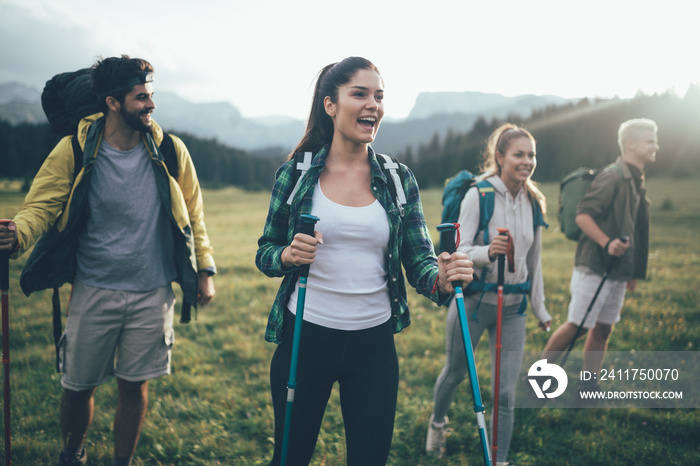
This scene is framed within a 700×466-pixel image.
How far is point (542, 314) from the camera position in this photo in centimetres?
429

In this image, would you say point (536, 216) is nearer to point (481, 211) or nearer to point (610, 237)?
point (481, 211)

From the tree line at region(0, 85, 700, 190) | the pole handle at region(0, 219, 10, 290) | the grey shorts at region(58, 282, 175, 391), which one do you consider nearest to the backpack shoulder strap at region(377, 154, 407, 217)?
the grey shorts at region(58, 282, 175, 391)

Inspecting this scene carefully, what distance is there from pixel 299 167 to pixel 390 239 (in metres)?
0.71

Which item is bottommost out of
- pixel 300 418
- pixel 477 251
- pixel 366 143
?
pixel 300 418

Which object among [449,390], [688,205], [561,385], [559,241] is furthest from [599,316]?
[688,205]

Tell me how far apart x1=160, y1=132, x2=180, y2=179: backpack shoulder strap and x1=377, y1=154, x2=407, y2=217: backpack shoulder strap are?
1.85 m

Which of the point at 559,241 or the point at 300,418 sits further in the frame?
the point at 559,241

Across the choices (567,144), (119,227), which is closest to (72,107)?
(119,227)

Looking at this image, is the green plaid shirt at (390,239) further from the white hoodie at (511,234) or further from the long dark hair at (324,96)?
the white hoodie at (511,234)

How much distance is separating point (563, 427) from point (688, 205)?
40.0 metres

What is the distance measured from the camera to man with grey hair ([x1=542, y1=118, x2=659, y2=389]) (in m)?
5.47

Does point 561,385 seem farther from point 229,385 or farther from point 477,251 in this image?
point 229,385

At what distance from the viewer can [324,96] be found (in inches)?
114

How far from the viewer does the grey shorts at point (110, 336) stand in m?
3.59
